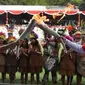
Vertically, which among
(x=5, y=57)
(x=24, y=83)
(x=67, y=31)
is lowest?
(x=24, y=83)

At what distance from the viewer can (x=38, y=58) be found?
11.4 m

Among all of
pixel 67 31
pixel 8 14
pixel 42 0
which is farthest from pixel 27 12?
pixel 42 0

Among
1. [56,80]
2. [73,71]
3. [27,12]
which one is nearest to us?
[73,71]

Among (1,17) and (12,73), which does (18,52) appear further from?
(1,17)

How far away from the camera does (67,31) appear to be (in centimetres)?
1220

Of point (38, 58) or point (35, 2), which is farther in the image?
point (35, 2)

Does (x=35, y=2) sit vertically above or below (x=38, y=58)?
below

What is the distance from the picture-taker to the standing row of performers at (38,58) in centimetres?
1111

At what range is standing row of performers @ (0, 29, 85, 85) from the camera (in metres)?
11.1

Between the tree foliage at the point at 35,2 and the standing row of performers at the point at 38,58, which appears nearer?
the standing row of performers at the point at 38,58

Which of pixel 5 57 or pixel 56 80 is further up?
pixel 5 57

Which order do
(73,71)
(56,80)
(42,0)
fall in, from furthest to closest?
1. (42,0)
2. (56,80)
3. (73,71)

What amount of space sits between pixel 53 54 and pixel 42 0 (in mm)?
64614

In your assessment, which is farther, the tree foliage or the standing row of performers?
the tree foliage
